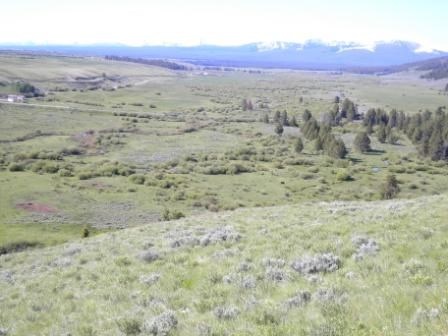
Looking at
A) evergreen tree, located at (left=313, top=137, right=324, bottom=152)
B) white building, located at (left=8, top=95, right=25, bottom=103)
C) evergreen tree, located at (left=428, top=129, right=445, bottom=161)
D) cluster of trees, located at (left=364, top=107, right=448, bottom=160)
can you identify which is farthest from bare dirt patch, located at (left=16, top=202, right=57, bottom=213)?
white building, located at (left=8, top=95, right=25, bottom=103)

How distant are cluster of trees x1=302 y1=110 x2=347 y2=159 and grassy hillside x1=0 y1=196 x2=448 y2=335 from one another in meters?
63.2

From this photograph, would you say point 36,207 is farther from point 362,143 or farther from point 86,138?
point 362,143

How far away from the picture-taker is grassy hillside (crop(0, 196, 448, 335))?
7.97 metres

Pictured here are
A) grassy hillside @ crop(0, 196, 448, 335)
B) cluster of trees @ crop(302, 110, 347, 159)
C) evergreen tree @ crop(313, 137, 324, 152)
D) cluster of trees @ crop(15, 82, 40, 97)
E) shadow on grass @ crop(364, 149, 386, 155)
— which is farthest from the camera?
cluster of trees @ crop(15, 82, 40, 97)

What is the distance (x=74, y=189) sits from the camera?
53.7 m

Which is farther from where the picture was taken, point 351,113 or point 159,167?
point 351,113

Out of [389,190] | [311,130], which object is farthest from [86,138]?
[389,190]

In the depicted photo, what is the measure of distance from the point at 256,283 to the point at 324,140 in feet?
259

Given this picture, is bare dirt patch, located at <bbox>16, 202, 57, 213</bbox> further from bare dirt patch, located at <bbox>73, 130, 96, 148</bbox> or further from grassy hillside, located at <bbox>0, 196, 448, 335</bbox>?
bare dirt patch, located at <bbox>73, 130, 96, 148</bbox>

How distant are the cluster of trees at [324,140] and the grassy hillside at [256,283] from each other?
63178mm

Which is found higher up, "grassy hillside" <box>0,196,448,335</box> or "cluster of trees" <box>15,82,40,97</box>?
"grassy hillside" <box>0,196,448,335</box>

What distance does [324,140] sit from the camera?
8725 centimetres

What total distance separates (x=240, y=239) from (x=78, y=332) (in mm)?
7722

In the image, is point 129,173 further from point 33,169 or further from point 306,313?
point 306,313
